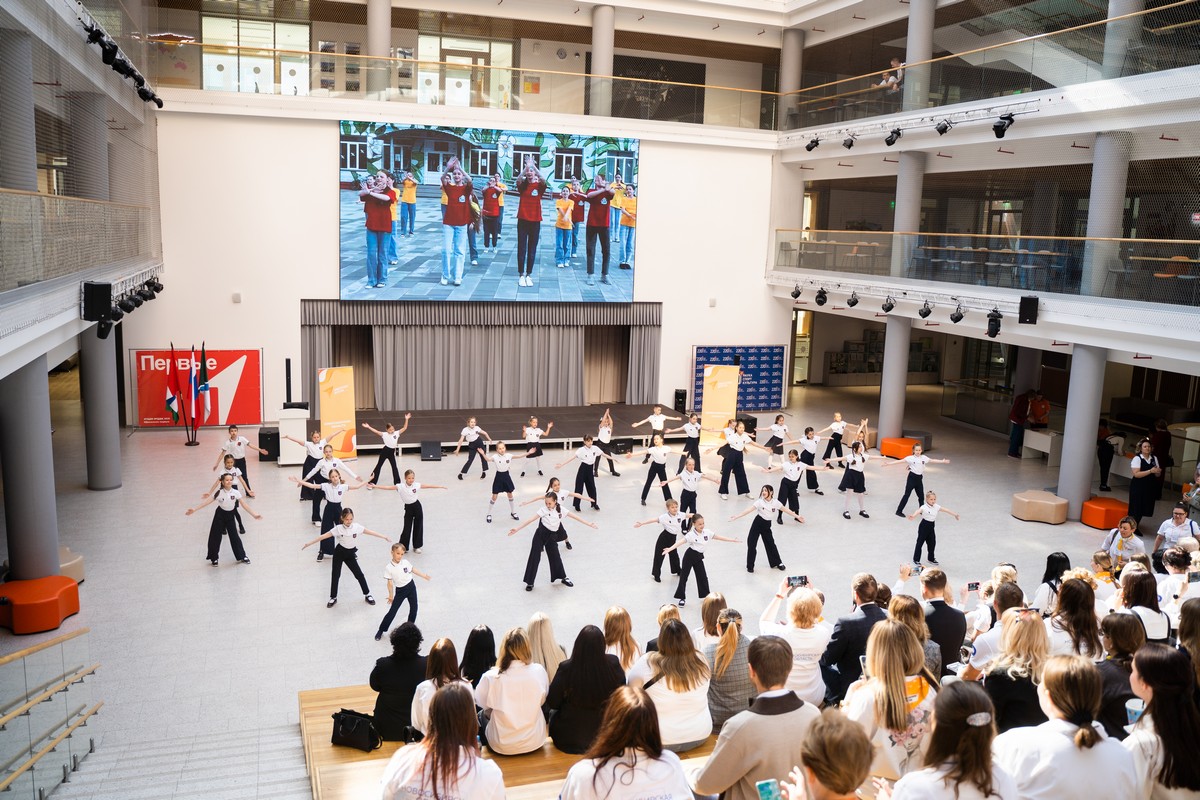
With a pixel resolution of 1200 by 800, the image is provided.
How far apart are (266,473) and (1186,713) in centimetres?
1630

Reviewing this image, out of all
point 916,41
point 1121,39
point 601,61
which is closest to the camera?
point 1121,39

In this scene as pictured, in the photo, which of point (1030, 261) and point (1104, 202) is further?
point (1030, 261)

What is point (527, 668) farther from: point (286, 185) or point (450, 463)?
point (286, 185)

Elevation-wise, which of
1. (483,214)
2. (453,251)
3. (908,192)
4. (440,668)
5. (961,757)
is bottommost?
(440,668)

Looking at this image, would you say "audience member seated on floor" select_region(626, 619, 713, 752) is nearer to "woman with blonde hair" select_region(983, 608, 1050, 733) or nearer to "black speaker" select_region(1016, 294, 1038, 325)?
"woman with blonde hair" select_region(983, 608, 1050, 733)

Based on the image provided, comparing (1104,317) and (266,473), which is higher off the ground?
(1104,317)

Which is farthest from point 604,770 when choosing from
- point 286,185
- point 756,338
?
point 756,338

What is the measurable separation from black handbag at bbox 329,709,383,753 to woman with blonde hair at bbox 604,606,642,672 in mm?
1902

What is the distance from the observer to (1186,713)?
4199mm

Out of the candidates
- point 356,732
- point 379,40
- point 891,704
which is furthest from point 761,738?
point 379,40

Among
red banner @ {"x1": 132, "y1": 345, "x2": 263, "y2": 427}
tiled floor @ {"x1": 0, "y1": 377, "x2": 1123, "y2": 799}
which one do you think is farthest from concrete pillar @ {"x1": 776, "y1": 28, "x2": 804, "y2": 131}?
red banner @ {"x1": 132, "y1": 345, "x2": 263, "y2": 427}

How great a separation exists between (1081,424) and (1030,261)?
2.97m

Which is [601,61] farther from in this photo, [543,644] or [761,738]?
[761,738]

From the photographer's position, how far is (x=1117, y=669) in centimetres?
519
